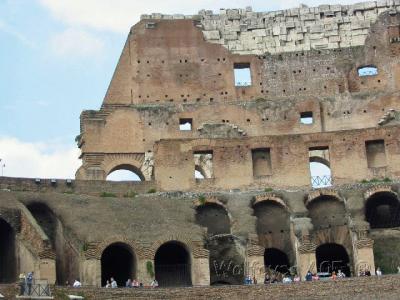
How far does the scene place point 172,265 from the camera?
39.2 meters

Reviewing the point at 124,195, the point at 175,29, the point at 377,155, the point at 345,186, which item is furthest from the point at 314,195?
the point at 175,29

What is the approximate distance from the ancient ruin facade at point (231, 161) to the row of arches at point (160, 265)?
7cm

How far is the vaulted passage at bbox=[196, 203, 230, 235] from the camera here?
141 ft

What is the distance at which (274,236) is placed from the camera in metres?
42.8

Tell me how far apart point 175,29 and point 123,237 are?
66.7 feet

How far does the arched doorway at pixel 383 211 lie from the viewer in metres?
44.1

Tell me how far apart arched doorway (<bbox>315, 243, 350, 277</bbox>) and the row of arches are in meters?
6.98

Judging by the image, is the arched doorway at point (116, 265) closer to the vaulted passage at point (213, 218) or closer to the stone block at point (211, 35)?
the vaulted passage at point (213, 218)

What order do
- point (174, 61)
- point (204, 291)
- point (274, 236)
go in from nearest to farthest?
point (204, 291) < point (274, 236) < point (174, 61)

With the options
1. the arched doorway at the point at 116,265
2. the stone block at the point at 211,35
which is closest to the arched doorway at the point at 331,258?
the arched doorway at the point at 116,265

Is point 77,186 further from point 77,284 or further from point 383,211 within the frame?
point 383,211

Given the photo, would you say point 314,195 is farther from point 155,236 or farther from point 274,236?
point 155,236

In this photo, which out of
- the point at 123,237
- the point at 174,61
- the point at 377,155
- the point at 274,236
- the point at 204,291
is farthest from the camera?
the point at 174,61

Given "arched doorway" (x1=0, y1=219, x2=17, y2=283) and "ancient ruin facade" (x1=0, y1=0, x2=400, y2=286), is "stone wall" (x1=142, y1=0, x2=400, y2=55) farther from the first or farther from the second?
"arched doorway" (x1=0, y1=219, x2=17, y2=283)
